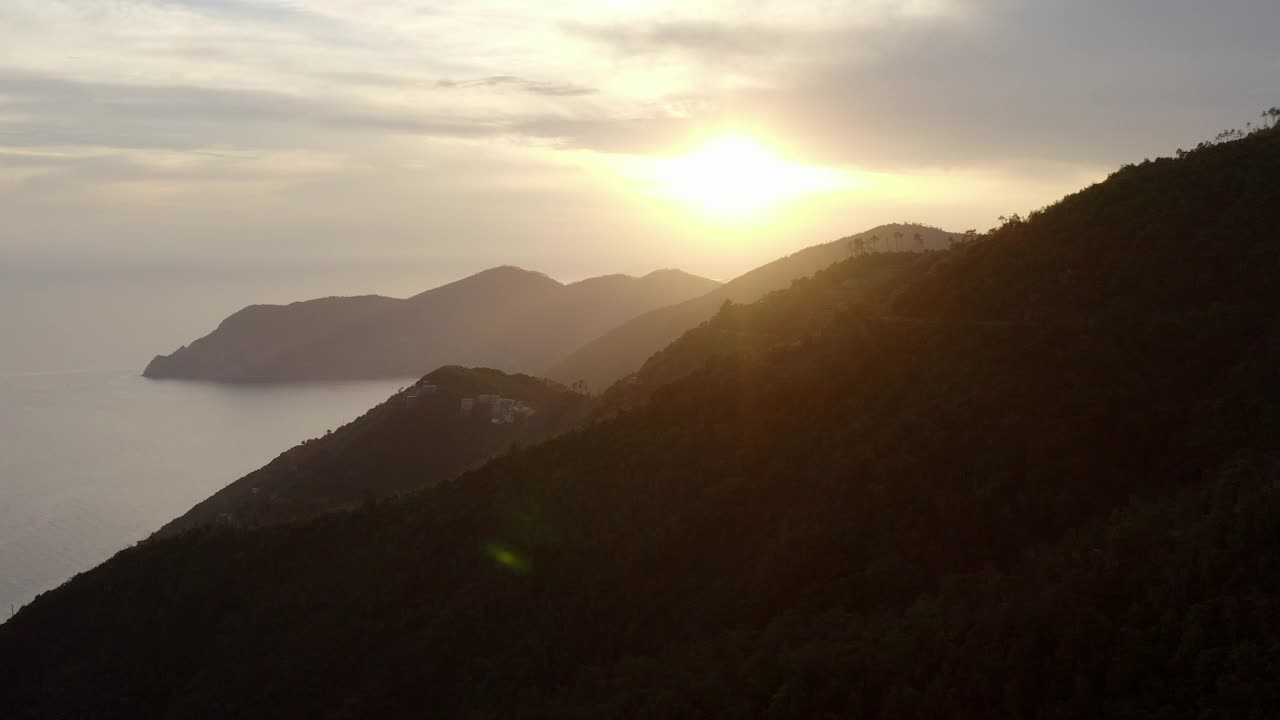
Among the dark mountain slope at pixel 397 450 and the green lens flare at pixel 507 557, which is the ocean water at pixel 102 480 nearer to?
the dark mountain slope at pixel 397 450

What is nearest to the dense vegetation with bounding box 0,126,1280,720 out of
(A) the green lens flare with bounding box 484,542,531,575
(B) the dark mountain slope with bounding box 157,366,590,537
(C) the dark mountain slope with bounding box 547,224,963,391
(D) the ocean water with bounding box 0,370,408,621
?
(A) the green lens flare with bounding box 484,542,531,575

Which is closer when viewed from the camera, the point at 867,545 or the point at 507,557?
the point at 867,545

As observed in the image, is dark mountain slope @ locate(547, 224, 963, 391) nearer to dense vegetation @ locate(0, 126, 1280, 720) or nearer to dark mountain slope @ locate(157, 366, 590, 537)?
dark mountain slope @ locate(157, 366, 590, 537)

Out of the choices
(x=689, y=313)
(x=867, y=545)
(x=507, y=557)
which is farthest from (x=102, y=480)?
(x=867, y=545)

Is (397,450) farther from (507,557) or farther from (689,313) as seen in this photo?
(689,313)

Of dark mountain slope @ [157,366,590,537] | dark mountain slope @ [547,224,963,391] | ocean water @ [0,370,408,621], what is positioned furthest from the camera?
dark mountain slope @ [547,224,963,391]

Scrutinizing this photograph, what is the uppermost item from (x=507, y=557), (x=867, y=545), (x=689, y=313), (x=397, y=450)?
(x=689, y=313)

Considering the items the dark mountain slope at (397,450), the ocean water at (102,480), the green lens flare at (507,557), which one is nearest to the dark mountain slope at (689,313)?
the dark mountain slope at (397,450)
